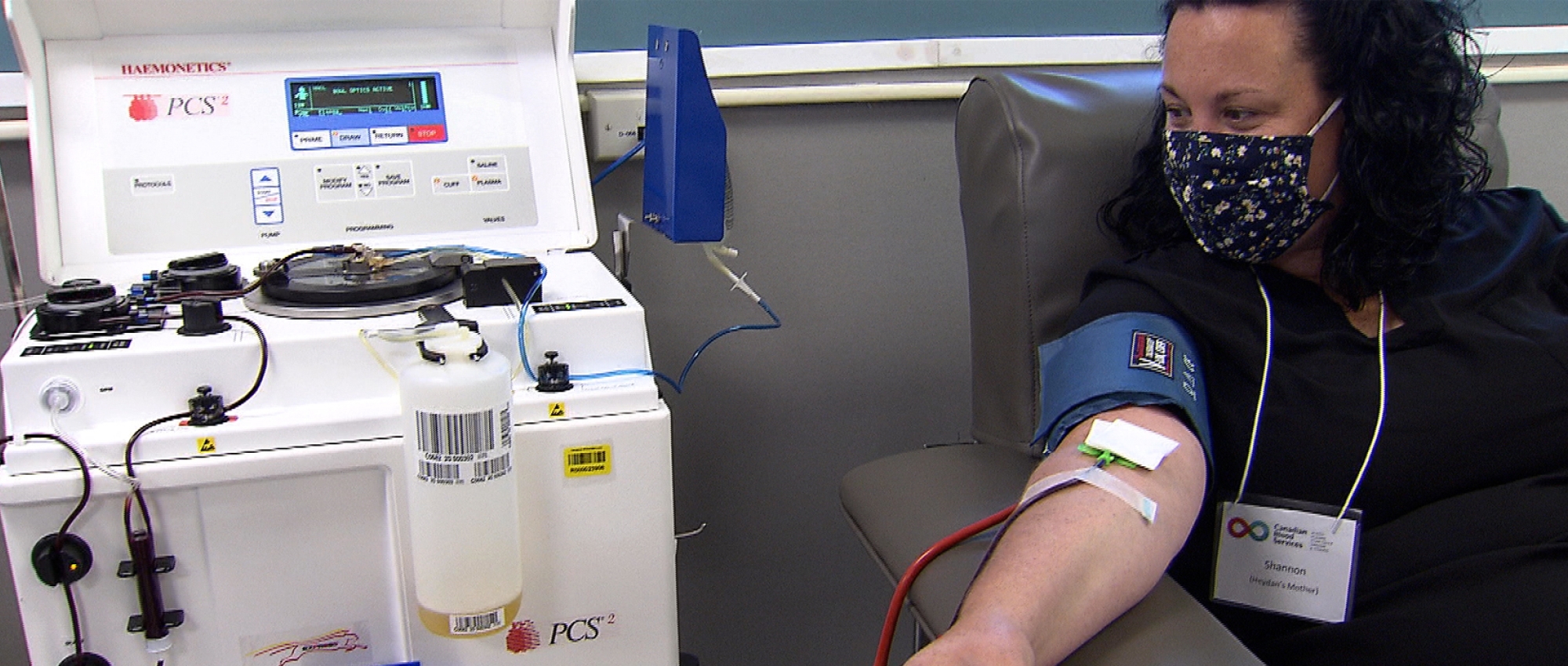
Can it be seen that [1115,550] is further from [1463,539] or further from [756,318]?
[756,318]

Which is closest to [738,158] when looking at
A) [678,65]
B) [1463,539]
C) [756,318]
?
[756,318]

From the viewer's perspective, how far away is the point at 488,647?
2.93ft

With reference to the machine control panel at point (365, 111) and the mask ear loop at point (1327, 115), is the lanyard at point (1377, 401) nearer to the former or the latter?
the mask ear loop at point (1327, 115)

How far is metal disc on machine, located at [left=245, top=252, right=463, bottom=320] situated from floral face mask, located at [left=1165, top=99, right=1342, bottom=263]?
71 centimetres

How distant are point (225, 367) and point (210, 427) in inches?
2.0

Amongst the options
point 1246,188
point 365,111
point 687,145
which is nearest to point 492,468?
point 687,145

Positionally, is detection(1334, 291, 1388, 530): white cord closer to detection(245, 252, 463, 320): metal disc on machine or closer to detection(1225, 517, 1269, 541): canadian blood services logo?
detection(1225, 517, 1269, 541): canadian blood services logo

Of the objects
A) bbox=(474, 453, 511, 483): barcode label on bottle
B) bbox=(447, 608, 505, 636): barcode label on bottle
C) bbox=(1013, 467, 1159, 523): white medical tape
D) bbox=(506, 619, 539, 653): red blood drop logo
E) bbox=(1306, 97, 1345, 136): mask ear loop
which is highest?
bbox=(1306, 97, 1345, 136): mask ear loop

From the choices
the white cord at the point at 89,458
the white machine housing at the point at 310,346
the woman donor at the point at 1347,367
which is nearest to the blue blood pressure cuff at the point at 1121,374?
the woman donor at the point at 1347,367

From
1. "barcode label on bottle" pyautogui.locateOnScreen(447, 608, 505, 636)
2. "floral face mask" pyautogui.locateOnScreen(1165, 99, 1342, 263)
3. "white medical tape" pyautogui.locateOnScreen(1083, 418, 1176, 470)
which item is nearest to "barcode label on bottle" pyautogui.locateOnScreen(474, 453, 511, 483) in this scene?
"barcode label on bottle" pyautogui.locateOnScreen(447, 608, 505, 636)

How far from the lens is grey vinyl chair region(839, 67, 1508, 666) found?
108 cm

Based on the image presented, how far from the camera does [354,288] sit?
0.91 m

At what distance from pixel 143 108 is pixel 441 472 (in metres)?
0.60

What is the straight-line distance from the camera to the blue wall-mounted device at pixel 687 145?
3.54ft
